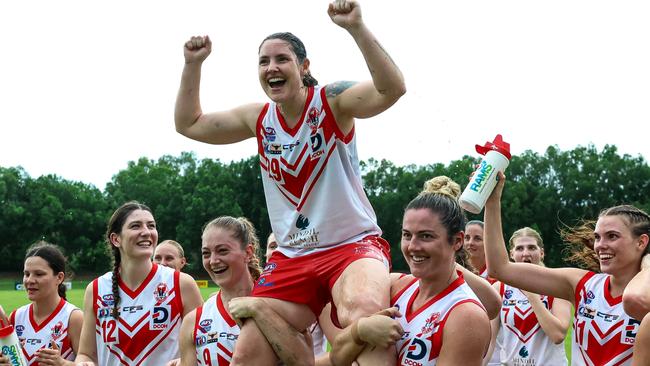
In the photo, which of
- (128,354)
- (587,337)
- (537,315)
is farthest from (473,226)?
(128,354)

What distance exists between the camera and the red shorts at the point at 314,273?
5.28 m

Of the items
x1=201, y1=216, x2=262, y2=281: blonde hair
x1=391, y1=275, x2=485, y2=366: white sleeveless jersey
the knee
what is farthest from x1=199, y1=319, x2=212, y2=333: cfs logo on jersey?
x1=391, y1=275, x2=485, y2=366: white sleeveless jersey

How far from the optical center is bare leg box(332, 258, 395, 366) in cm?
486

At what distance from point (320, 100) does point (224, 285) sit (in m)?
1.83

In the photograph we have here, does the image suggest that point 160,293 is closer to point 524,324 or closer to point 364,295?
point 364,295

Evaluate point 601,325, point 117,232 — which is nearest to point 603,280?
point 601,325

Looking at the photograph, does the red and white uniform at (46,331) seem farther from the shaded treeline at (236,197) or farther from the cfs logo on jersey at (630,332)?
the shaded treeline at (236,197)

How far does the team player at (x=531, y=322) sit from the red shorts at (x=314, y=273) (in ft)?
12.9

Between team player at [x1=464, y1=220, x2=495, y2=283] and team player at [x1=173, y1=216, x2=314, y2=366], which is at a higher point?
team player at [x1=464, y1=220, x2=495, y2=283]

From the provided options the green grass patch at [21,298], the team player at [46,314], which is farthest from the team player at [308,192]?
the green grass patch at [21,298]

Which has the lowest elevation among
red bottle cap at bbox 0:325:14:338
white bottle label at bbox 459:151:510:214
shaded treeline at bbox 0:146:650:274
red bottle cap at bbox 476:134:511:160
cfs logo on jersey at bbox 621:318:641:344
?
red bottle cap at bbox 0:325:14:338

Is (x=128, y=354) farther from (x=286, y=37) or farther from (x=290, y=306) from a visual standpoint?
(x=286, y=37)

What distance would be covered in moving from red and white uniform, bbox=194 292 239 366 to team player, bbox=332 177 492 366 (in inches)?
62.0

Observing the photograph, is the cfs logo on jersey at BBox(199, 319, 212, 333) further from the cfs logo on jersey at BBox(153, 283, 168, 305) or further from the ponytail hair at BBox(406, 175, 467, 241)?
the ponytail hair at BBox(406, 175, 467, 241)
